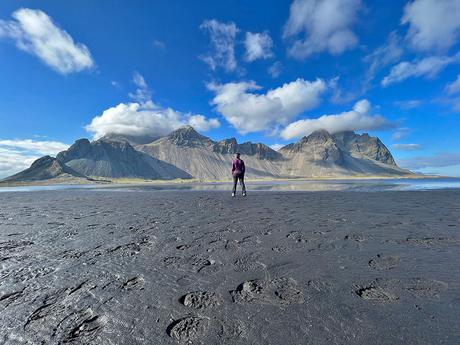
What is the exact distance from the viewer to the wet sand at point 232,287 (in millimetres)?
3100

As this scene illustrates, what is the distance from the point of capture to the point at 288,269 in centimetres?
516

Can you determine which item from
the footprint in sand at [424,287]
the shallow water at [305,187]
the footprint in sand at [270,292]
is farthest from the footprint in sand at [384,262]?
the shallow water at [305,187]

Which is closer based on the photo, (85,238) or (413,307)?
(413,307)

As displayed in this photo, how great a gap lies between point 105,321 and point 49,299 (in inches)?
49.9

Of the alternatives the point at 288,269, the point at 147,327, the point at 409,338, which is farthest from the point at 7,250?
the point at 409,338

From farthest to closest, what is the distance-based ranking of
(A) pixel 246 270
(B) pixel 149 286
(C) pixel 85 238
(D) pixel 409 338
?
1. (C) pixel 85 238
2. (A) pixel 246 270
3. (B) pixel 149 286
4. (D) pixel 409 338

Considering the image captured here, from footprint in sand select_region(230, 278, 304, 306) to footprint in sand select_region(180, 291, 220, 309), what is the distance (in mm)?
311

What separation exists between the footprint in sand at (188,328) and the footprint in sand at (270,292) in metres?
→ 0.73

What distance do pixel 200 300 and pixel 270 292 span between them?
1.13 m

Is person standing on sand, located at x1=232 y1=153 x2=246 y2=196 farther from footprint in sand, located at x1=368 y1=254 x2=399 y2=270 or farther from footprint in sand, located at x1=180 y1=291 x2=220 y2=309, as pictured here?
footprint in sand, located at x1=180 y1=291 x2=220 y2=309

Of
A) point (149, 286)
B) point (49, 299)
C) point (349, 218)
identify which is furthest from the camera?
point (349, 218)

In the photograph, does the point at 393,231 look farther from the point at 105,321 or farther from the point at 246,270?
the point at 105,321

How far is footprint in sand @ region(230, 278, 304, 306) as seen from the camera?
389cm

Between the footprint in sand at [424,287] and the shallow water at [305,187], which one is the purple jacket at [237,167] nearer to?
the shallow water at [305,187]
